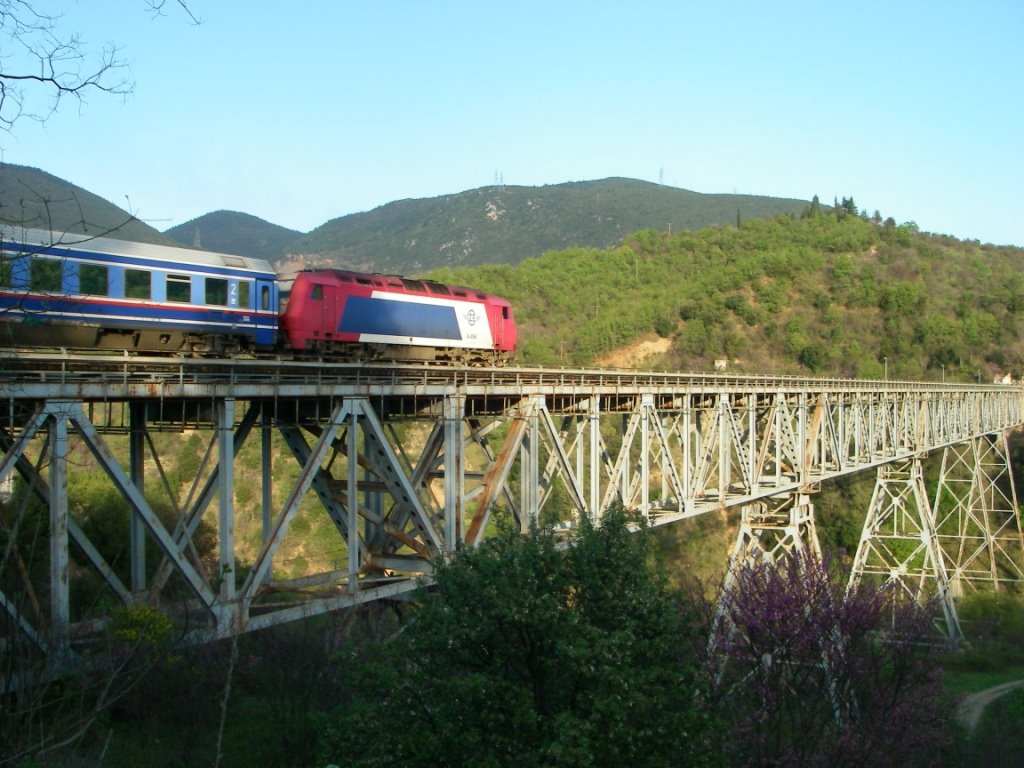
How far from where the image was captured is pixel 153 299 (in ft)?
54.6

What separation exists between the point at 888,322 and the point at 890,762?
254 ft

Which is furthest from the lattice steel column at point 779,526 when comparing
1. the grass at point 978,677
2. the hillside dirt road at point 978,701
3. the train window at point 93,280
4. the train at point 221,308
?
the train window at point 93,280

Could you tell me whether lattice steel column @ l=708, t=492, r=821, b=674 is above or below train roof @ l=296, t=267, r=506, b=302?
below

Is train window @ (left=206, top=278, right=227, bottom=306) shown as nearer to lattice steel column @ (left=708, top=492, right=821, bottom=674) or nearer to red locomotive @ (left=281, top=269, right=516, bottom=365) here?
red locomotive @ (left=281, top=269, right=516, bottom=365)

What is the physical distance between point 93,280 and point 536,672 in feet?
30.5

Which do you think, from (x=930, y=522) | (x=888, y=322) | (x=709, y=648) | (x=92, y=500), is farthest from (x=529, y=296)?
(x=709, y=648)

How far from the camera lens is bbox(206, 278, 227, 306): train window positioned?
17828mm

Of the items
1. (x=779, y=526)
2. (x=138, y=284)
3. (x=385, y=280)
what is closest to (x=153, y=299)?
(x=138, y=284)

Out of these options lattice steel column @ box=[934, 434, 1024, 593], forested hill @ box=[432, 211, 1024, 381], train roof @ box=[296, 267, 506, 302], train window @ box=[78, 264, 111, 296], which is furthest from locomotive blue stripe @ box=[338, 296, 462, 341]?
forested hill @ box=[432, 211, 1024, 381]

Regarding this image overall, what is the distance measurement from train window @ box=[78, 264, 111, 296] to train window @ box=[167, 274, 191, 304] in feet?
4.17

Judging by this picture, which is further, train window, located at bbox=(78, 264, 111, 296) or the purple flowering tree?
the purple flowering tree

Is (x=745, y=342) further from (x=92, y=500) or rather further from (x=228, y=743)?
(x=228, y=743)

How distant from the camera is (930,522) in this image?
4128 centimetres

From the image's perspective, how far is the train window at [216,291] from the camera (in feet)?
58.5
